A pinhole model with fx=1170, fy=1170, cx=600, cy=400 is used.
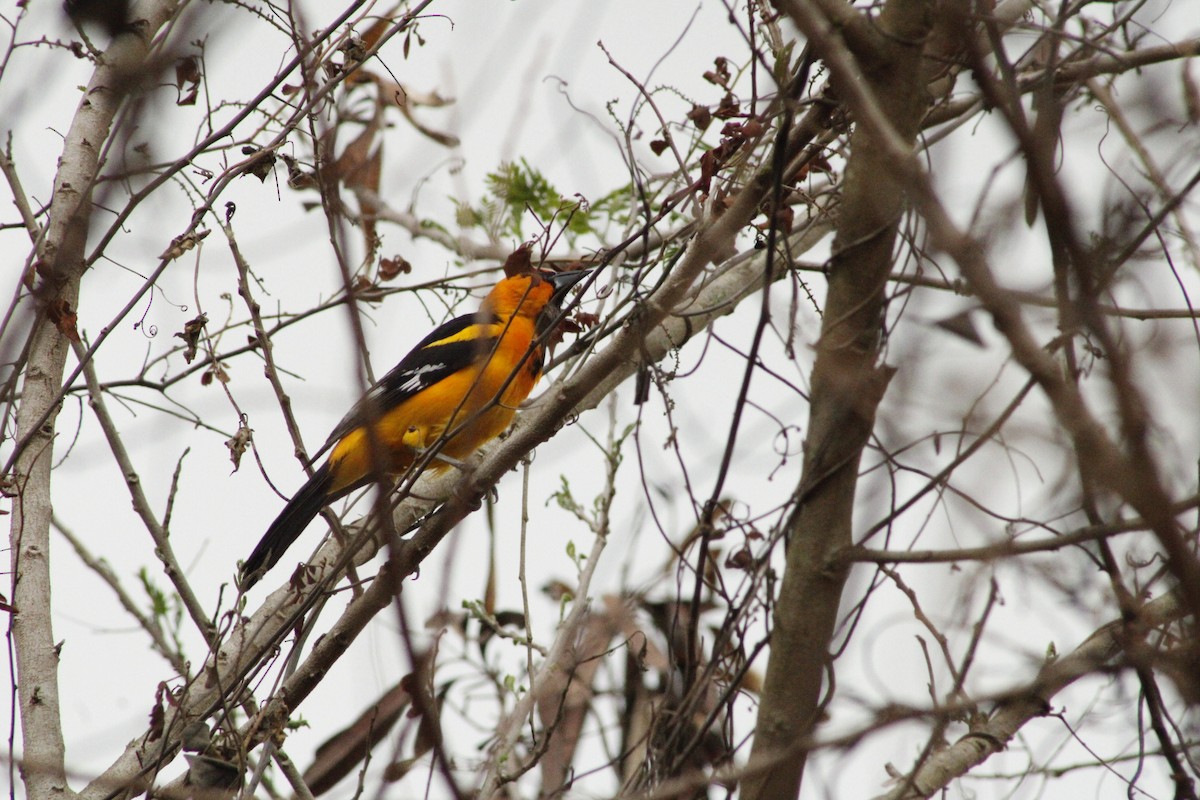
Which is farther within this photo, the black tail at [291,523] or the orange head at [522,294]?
the orange head at [522,294]

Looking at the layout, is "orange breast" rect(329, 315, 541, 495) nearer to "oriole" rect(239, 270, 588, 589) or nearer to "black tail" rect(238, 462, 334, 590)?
"oriole" rect(239, 270, 588, 589)

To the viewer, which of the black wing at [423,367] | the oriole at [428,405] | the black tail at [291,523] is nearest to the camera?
the black tail at [291,523]

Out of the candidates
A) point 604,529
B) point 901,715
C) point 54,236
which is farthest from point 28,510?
point 901,715

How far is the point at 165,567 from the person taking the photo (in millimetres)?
A: 3438

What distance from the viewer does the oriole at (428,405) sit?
4.62 meters

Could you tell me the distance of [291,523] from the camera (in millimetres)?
4598

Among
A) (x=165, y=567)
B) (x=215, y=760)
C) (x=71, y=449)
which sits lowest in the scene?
(x=215, y=760)

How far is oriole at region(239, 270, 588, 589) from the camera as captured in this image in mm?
4625

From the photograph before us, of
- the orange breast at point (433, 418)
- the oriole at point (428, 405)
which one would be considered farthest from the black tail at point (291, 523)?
the orange breast at point (433, 418)

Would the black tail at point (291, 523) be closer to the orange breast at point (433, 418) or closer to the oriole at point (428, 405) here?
the oriole at point (428, 405)

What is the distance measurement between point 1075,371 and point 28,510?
283 centimetres

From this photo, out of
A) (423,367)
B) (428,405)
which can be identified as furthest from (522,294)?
(428,405)

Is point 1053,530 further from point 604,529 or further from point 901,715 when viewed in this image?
point 604,529

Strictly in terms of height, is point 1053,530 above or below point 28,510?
below
